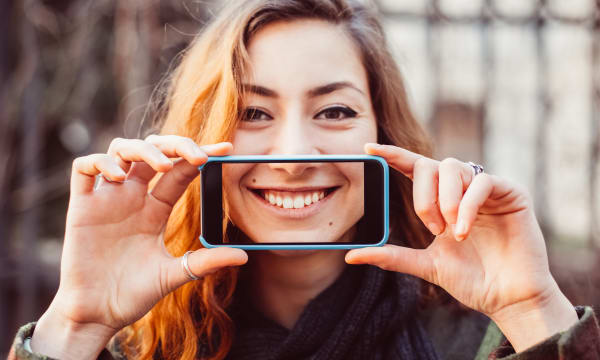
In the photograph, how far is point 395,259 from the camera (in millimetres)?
1186

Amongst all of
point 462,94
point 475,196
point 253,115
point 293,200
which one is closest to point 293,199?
point 293,200

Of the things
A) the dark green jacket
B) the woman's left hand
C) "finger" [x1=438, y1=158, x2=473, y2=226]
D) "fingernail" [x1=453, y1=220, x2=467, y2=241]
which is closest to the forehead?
the woman's left hand

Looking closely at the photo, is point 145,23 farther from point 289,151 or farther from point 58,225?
point 289,151

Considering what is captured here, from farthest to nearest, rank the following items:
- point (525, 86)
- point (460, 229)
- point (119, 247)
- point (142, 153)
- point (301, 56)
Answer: point (525, 86)
point (301, 56)
point (119, 247)
point (142, 153)
point (460, 229)

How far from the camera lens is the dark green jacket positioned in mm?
1062

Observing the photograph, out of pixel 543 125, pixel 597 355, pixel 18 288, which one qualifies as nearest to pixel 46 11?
pixel 18 288

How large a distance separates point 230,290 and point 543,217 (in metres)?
1.99

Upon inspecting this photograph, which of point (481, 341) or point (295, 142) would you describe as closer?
point (295, 142)

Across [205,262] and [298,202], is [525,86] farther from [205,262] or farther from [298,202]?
[205,262]

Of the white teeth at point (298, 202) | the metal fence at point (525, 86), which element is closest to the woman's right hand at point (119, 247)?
the white teeth at point (298, 202)

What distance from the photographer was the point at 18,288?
279 centimetres

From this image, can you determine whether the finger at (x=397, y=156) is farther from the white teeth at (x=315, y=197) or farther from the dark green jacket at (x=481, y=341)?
the dark green jacket at (x=481, y=341)

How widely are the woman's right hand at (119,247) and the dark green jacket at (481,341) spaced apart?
0.30 feet

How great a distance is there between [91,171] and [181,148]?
238 millimetres
